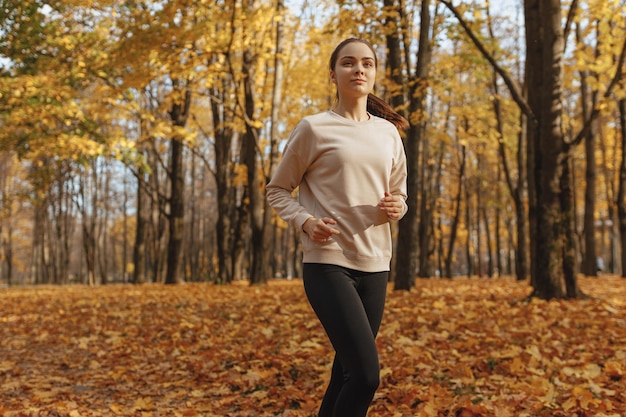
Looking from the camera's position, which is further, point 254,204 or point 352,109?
point 254,204

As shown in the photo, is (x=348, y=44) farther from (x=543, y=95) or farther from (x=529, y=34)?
(x=529, y=34)

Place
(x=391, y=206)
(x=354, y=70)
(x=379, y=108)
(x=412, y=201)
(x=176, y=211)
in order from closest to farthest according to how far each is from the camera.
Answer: (x=391, y=206)
(x=354, y=70)
(x=379, y=108)
(x=412, y=201)
(x=176, y=211)

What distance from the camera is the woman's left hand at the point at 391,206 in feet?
7.81

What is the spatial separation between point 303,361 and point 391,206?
368 cm

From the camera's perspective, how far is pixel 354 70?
2514 millimetres

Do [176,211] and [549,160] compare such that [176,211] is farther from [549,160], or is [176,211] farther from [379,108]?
[379,108]

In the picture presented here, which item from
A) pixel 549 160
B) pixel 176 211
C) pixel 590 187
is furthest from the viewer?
pixel 176 211

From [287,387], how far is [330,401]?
8.47 feet

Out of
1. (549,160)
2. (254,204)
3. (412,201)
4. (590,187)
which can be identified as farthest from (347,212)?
(590,187)

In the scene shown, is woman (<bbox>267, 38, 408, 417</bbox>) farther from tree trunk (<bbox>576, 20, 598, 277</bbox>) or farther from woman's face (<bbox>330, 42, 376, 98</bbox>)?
tree trunk (<bbox>576, 20, 598, 277</bbox>)

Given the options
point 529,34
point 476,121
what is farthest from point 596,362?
point 476,121

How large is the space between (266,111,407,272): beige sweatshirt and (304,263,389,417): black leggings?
0.21 ft

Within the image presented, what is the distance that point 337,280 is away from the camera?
2314 millimetres

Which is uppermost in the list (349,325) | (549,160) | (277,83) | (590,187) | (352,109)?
(277,83)
